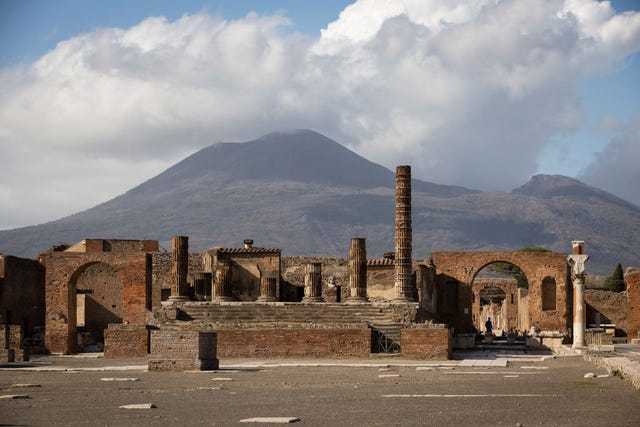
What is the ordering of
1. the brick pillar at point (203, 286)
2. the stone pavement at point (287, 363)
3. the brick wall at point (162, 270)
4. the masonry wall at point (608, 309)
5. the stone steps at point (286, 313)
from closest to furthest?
the stone pavement at point (287, 363)
the stone steps at point (286, 313)
the brick pillar at point (203, 286)
the brick wall at point (162, 270)
the masonry wall at point (608, 309)

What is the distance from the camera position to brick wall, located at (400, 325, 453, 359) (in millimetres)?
33781

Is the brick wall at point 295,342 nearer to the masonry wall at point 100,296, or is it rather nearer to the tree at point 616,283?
the masonry wall at point 100,296

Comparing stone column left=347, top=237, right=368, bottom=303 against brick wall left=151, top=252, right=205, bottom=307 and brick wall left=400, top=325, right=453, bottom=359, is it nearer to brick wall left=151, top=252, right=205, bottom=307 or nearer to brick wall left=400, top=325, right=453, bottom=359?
brick wall left=400, top=325, right=453, bottom=359

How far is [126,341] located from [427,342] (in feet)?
29.1

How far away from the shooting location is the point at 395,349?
3569cm

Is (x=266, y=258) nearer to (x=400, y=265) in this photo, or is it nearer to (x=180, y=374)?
(x=400, y=265)

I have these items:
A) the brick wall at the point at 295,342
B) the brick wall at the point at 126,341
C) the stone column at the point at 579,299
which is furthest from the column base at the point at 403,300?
the brick wall at the point at 126,341

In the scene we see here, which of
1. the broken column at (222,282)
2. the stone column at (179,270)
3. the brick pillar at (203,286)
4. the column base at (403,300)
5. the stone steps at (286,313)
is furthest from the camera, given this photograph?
the broken column at (222,282)

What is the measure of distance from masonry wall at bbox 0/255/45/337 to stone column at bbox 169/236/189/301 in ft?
20.8

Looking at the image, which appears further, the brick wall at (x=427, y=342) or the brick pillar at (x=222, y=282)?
the brick pillar at (x=222, y=282)

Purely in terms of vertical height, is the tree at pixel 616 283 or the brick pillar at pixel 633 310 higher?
the tree at pixel 616 283

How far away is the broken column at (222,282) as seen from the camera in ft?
153

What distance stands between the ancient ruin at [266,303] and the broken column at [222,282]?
84mm

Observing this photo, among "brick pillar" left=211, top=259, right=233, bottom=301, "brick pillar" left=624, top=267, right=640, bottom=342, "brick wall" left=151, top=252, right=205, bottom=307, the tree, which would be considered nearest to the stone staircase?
"brick pillar" left=211, top=259, right=233, bottom=301
